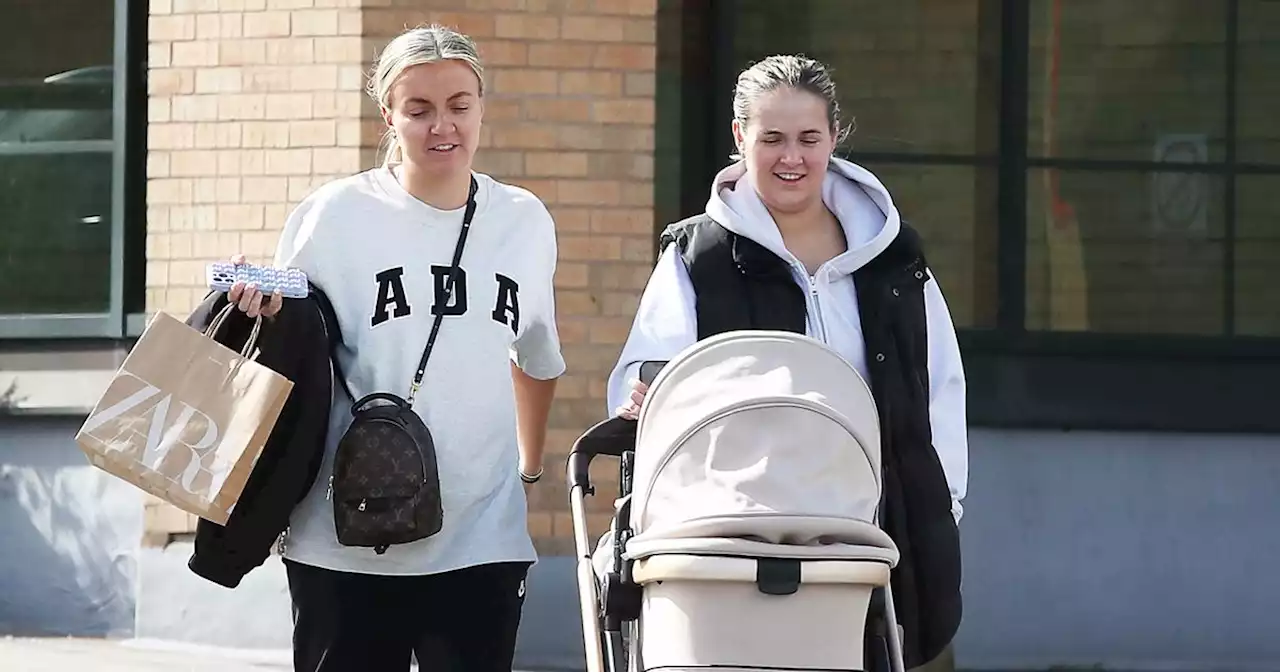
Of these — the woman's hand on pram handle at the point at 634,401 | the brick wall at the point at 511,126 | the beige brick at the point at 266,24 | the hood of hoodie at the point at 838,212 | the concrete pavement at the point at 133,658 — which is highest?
the beige brick at the point at 266,24

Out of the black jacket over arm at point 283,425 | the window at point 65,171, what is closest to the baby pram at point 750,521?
the black jacket over arm at point 283,425

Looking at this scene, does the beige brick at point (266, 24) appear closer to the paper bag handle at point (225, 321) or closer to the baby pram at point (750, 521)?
the paper bag handle at point (225, 321)

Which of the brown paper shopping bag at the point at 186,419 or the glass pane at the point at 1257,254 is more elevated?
the glass pane at the point at 1257,254

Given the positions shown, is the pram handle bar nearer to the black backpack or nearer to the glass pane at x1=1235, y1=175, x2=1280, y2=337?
the black backpack

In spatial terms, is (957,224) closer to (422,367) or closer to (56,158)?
(56,158)

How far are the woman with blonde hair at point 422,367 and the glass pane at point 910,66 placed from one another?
159 inches

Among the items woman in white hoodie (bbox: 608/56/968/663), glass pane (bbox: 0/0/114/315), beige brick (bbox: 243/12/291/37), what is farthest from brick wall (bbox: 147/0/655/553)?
woman in white hoodie (bbox: 608/56/968/663)

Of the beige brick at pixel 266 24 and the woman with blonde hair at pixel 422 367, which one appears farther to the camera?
the beige brick at pixel 266 24

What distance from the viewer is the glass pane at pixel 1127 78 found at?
320 inches

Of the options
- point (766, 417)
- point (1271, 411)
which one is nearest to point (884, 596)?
point (766, 417)

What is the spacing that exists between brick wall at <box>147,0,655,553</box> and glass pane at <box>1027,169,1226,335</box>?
1844 mm

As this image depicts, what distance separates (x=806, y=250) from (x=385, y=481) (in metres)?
0.99

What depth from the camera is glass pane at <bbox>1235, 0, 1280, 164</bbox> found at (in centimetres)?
821

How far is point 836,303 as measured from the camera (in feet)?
13.5
